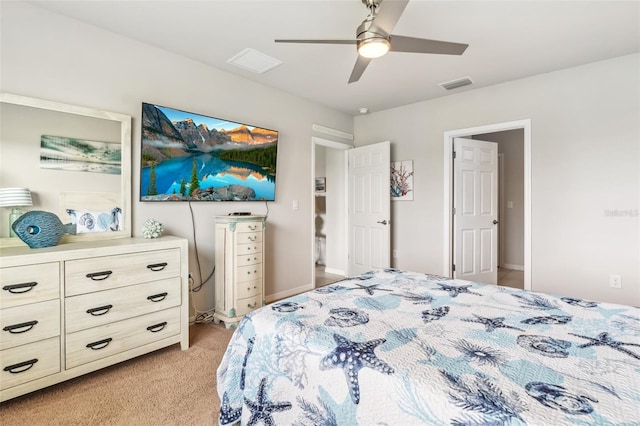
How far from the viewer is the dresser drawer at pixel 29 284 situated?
66.7 inches

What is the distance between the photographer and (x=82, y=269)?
1.95 m

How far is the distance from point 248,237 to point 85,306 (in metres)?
1.33

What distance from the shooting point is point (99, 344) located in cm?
203

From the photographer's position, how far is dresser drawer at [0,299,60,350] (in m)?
1.70

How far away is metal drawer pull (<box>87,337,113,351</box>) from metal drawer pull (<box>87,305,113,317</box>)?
0.18 metres

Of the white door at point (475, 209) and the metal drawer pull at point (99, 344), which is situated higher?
the white door at point (475, 209)

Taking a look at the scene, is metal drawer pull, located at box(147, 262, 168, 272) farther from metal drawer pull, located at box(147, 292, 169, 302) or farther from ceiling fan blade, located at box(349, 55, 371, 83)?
ceiling fan blade, located at box(349, 55, 371, 83)

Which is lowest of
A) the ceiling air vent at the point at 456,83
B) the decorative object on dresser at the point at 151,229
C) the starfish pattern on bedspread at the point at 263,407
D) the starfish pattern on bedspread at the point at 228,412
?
the starfish pattern on bedspread at the point at 228,412

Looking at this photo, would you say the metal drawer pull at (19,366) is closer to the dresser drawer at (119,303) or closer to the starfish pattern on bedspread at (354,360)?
the dresser drawer at (119,303)

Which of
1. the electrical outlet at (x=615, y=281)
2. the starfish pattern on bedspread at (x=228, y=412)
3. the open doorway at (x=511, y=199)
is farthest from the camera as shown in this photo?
the open doorway at (x=511, y=199)

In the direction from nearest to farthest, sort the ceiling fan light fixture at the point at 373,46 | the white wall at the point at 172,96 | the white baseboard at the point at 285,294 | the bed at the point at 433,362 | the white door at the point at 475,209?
1. the bed at the point at 433,362
2. the ceiling fan light fixture at the point at 373,46
3. the white wall at the point at 172,96
4. the white baseboard at the point at 285,294
5. the white door at the point at 475,209

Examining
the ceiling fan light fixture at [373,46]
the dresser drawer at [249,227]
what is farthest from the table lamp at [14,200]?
the ceiling fan light fixture at [373,46]

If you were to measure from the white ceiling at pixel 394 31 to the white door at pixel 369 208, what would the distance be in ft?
4.12

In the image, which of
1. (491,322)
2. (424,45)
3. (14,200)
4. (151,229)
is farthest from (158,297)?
(424,45)
